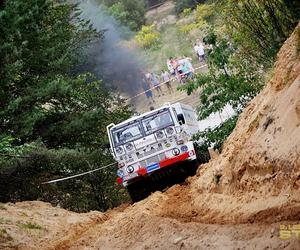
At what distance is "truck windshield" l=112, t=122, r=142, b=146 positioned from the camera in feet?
54.1

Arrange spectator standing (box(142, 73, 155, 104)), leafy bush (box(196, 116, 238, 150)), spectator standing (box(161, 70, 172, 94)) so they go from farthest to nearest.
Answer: spectator standing (box(161, 70, 172, 94))
spectator standing (box(142, 73, 155, 104))
leafy bush (box(196, 116, 238, 150))

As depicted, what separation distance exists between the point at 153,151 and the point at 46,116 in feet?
18.8

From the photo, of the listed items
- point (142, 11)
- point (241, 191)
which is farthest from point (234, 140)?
point (142, 11)

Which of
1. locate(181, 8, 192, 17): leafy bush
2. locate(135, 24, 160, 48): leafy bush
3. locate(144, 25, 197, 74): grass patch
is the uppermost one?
locate(181, 8, 192, 17): leafy bush

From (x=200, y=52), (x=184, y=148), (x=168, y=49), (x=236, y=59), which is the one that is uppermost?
(x=168, y=49)

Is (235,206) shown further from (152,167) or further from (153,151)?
(153,151)

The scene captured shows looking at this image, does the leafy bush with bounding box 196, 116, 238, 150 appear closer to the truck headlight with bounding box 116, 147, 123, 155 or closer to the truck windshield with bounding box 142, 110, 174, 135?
the truck windshield with bounding box 142, 110, 174, 135

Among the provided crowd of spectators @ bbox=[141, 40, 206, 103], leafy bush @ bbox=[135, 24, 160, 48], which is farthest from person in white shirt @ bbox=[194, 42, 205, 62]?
leafy bush @ bbox=[135, 24, 160, 48]

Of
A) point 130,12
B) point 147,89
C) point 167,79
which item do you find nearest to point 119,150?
point 167,79

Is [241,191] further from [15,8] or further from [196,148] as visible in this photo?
[15,8]

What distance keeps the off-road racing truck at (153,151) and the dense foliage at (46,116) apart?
2.05 metres

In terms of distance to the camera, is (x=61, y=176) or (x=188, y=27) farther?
(x=188, y=27)

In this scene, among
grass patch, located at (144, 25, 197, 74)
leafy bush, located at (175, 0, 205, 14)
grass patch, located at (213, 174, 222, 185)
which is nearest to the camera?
grass patch, located at (213, 174, 222, 185)

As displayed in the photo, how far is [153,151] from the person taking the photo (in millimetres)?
15922
